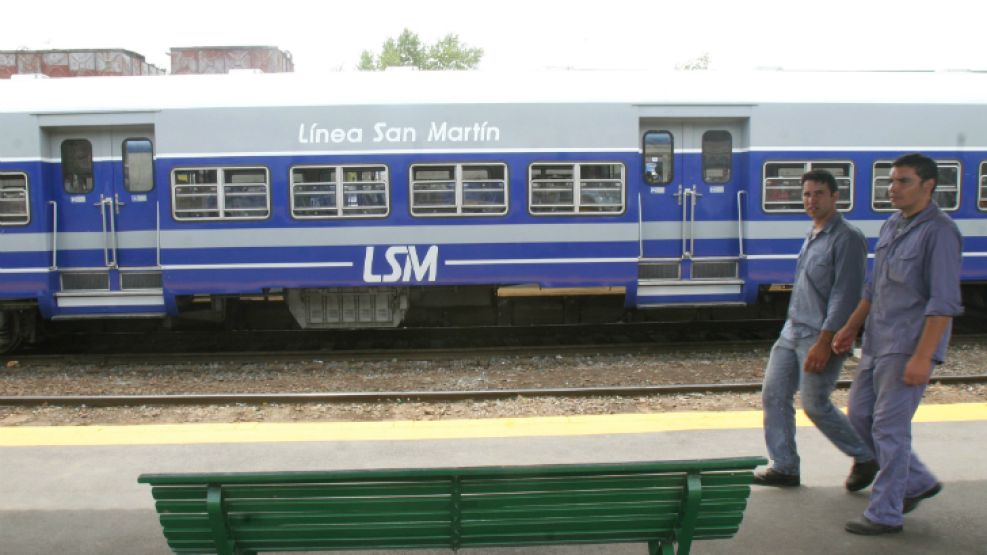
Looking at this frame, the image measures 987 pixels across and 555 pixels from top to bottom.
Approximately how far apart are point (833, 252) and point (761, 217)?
552cm

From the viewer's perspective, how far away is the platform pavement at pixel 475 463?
387cm

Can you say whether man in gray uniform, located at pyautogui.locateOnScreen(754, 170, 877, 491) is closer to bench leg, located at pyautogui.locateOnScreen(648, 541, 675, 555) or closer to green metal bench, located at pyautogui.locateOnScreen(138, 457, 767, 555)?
bench leg, located at pyautogui.locateOnScreen(648, 541, 675, 555)

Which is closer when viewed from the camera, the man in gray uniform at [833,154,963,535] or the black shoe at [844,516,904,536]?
the man in gray uniform at [833,154,963,535]

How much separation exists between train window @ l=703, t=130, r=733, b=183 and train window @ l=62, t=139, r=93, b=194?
7440 mm

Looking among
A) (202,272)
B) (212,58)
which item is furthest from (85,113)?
(212,58)

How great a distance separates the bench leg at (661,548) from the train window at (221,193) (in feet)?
23.1

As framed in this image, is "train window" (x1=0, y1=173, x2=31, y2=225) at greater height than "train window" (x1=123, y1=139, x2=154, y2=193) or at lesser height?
lesser

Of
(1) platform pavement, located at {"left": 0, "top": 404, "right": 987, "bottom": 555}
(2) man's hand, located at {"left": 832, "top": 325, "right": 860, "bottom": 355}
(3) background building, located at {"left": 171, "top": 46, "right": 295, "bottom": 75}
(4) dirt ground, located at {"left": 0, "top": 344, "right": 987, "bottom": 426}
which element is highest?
(3) background building, located at {"left": 171, "top": 46, "right": 295, "bottom": 75}

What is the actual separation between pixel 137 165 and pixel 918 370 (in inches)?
338

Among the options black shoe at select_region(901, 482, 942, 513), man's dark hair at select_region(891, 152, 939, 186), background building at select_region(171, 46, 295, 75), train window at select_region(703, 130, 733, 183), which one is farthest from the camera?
background building at select_region(171, 46, 295, 75)

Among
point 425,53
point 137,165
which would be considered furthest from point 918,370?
point 425,53

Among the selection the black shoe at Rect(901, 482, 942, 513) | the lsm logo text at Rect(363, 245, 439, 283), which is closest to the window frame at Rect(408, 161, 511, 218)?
the lsm logo text at Rect(363, 245, 439, 283)

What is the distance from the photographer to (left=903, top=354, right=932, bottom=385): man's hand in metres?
3.74

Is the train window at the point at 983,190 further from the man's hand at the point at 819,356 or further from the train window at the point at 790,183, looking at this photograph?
the man's hand at the point at 819,356
